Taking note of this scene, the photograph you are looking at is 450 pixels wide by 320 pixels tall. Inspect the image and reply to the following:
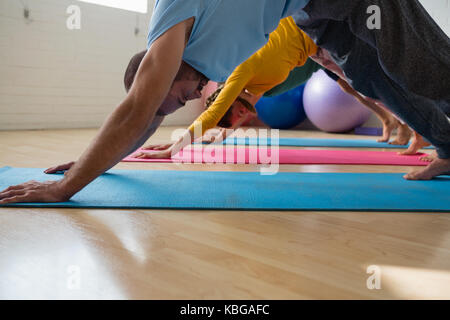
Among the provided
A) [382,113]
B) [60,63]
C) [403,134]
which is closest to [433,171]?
[403,134]

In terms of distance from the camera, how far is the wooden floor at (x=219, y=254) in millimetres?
664

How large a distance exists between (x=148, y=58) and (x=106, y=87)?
3535 mm

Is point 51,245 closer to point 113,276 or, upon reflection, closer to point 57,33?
point 113,276

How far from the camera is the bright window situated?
13.8ft

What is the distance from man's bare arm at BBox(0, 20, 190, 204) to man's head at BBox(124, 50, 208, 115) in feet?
0.53

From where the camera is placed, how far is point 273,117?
16.3 ft

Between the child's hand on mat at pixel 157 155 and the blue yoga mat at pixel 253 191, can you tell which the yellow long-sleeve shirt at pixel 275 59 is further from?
the blue yoga mat at pixel 253 191

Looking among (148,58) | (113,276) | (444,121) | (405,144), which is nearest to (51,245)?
(113,276)

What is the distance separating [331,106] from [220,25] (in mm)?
3596

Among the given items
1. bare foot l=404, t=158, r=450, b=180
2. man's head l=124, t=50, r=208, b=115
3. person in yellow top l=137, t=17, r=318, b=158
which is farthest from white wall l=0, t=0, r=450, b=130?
bare foot l=404, t=158, r=450, b=180

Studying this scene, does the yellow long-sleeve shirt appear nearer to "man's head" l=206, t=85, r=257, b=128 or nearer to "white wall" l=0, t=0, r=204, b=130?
"man's head" l=206, t=85, r=257, b=128

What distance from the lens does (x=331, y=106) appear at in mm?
4418

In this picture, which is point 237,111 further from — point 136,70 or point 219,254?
point 219,254

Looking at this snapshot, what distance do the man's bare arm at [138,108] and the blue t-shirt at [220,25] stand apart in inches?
1.8
